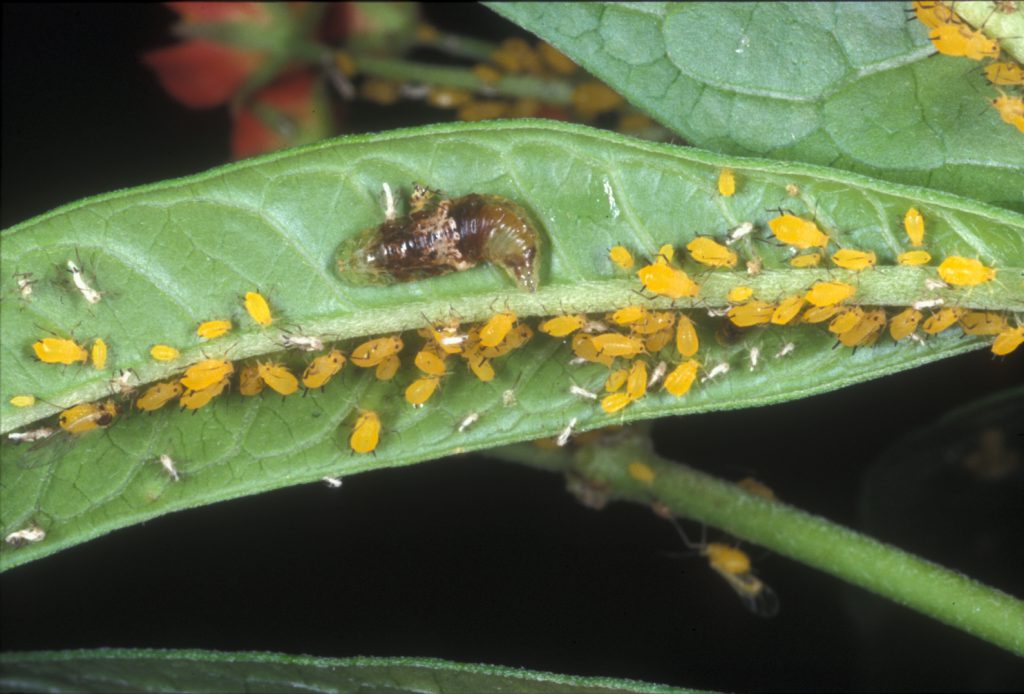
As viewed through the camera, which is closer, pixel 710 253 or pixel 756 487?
pixel 710 253

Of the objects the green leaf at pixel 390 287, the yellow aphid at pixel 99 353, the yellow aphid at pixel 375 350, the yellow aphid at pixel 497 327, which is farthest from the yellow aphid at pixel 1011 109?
the yellow aphid at pixel 99 353

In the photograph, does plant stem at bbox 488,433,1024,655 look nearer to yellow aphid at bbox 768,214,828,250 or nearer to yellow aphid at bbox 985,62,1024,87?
yellow aphid at bbox 768,214,828,250

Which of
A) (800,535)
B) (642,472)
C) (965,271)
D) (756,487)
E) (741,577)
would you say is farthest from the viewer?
(741,577)

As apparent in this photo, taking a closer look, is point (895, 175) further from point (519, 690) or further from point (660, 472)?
point (519, 690)

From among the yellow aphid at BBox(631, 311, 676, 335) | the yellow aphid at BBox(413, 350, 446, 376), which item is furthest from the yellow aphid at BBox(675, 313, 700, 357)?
the yellow aphid at BBox(413, 350, 446, 376)

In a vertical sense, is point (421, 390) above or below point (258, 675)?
above

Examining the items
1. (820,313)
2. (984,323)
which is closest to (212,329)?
(820,313)

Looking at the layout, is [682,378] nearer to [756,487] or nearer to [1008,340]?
[1008,340]

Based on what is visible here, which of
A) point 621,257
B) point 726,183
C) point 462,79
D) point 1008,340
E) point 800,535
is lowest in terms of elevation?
point 800,535
